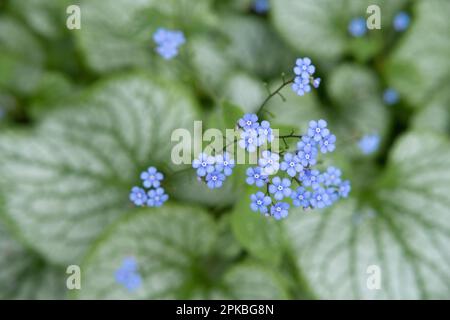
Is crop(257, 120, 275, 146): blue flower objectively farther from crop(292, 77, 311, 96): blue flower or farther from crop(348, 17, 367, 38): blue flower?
crop(348, 17, 367, 38): blue flower

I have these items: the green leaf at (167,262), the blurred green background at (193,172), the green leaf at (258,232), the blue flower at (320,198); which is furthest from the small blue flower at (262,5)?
the blue flower at (320,198)

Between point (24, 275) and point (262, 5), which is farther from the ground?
point (262, 5)

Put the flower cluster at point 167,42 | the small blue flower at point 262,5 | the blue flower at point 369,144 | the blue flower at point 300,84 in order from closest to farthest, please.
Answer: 1. the blue flower at point 300,84
2. the flower cluster at point 167,42
3. the blue flower at point 369,144
4. the small blue flower at point 262,5

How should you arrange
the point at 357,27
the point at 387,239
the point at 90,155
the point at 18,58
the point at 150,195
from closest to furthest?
the point at 150,195 → the point at 387,239 → the point at 90,155 → the point at 357,27 → the point at 18,58

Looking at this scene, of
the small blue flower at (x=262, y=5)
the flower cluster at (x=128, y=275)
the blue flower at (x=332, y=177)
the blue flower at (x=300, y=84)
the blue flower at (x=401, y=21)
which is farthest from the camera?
the small blue flower at (x=262, y=5)

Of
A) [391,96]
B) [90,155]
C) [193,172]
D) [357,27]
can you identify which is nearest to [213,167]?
[193,172]

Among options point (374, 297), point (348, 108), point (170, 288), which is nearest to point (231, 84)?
point (348, 108)

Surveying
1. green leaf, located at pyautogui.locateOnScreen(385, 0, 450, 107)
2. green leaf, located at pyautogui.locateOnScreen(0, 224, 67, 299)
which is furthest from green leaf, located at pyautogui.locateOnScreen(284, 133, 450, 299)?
green leaf, located at pyautogui.locateOnScreen(0, 224, 67, 299)

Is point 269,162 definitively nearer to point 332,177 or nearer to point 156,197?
point 332,177

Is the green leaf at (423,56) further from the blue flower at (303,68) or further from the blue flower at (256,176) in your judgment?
the blue flower at (256,176)
